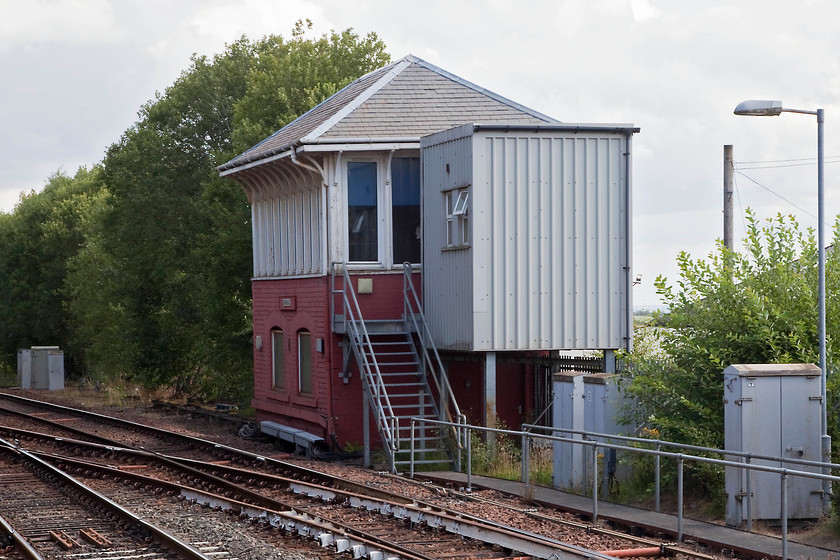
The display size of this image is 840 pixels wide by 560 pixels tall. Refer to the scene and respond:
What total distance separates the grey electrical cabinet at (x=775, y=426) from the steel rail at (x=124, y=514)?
5.48 m

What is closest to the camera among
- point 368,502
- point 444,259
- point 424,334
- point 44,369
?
point 368,502

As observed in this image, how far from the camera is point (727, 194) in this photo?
23906 mm

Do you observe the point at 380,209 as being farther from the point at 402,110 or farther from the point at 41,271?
the point at 41,271

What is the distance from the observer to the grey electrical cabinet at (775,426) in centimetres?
1177

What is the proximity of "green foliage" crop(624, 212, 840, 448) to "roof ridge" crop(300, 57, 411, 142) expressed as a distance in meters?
7.75

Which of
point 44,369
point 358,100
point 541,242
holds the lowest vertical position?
point 44,369

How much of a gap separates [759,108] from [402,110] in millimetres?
10041

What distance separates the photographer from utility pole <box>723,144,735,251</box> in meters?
23.7

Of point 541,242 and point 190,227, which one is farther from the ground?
point 190,227

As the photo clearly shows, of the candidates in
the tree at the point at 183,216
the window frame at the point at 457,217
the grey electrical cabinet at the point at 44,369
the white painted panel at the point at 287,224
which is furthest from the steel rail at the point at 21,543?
the grey electrical cabinet at the point at 44,369

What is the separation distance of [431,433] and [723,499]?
8159 mm

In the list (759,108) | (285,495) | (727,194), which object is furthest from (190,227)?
(759,108)

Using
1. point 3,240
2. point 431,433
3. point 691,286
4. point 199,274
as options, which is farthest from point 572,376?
point 3,240

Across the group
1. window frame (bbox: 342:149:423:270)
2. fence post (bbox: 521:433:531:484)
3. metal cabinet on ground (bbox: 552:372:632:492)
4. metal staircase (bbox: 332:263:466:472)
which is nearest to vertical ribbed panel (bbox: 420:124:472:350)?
metal staircase (bbox: 332:263:466:472)
